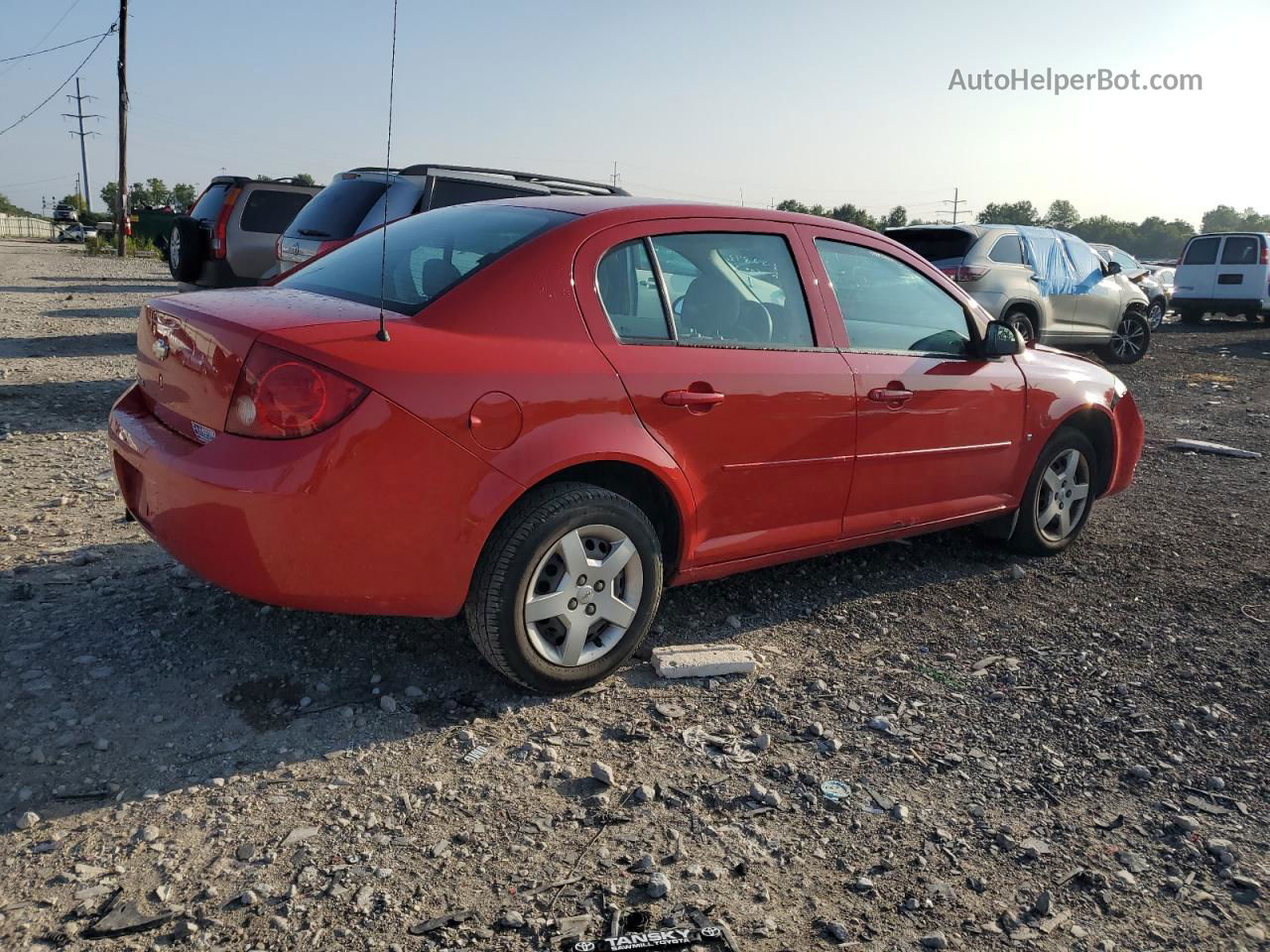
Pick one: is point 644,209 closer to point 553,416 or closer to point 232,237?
point 553,416

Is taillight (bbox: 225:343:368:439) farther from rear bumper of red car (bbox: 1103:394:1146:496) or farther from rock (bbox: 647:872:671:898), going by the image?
rear bumper of red car (bbox: 1103:394:1146:496)

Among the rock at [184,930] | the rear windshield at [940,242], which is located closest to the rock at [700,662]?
the rock at [184,930]

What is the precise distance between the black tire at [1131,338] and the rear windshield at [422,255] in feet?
42.2

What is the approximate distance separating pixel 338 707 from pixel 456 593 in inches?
22.9

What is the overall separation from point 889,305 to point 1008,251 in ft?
27.4

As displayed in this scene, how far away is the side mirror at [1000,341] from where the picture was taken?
15.5 ft

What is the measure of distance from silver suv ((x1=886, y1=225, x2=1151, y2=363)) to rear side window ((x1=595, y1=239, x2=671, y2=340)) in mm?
7701

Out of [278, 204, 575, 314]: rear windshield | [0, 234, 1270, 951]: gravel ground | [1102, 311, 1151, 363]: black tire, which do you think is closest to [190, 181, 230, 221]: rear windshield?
[0, 234, 1270, 951]: gravel ground

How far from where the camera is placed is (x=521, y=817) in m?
2.83

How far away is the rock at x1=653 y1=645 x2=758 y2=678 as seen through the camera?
3754 millimetres

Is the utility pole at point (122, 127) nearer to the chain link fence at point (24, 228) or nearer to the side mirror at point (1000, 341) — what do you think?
the side mirror at point (1000, 341)

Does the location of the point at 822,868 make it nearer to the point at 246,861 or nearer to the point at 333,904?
the point at 333,904

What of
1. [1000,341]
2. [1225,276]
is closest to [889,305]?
[1000,341]

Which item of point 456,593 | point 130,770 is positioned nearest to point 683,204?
point 456,593
